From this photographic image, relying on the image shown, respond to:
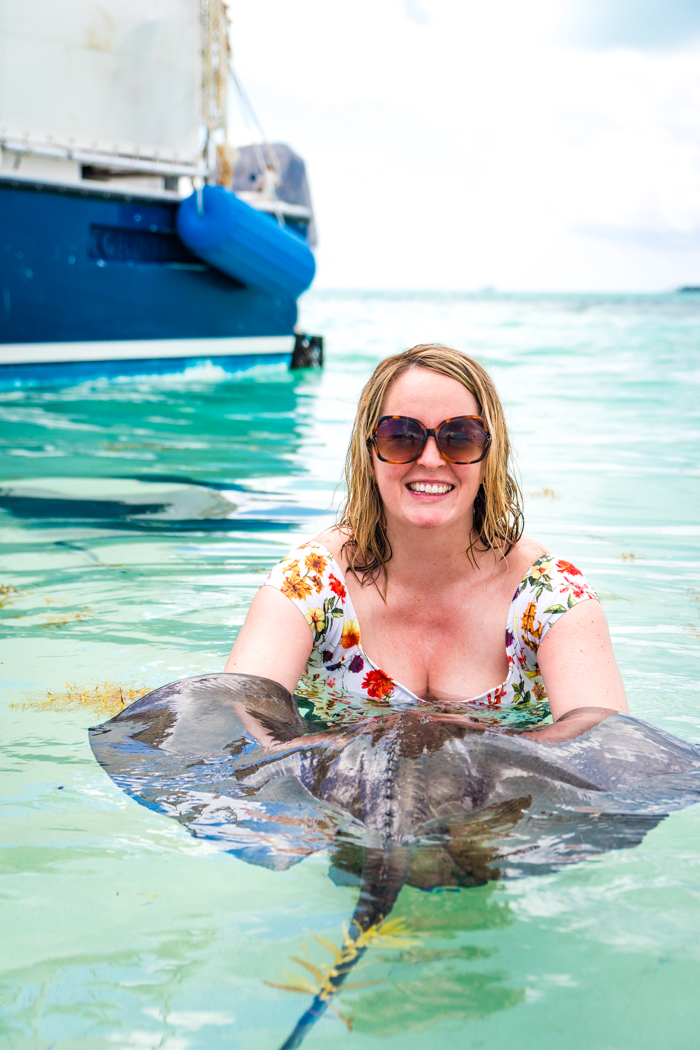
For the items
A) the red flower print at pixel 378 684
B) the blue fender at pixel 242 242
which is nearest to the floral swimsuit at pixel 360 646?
the red flower print at pixel 378 684

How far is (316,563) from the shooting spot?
2869 millimetres

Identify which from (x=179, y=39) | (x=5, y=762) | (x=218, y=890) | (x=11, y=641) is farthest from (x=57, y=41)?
(x=218, y=890)

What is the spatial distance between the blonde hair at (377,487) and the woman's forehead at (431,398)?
0.07 feet

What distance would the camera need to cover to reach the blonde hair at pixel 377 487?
8.91 feet

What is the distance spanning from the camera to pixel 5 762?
261 centimetres

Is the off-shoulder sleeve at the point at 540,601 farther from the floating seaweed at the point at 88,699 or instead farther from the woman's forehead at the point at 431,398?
the floating seaweed at the point at 88,699

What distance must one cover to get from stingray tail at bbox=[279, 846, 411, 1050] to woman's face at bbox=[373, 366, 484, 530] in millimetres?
1041

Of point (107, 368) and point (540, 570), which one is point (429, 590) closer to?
point (540, 570)

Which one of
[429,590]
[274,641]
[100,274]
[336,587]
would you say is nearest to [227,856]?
[274,641]

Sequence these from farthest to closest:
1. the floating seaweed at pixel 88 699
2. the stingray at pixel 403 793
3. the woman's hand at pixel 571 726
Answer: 1. the floating seaweed at pixel 88 699
2. the woman's hand at pixel 571 726
3. the stingray at pixel 403 793

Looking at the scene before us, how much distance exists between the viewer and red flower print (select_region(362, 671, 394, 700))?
291 cm

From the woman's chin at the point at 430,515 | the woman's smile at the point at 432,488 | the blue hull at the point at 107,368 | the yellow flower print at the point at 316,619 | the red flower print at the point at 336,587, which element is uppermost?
the blue hull at the point at 107,368

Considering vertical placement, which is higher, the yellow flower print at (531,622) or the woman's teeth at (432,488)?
the woman's teeth at (432,488)

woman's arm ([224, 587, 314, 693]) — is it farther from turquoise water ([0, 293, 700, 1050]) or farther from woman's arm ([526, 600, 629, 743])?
woman's arm ([526, 600, 629, 743])
